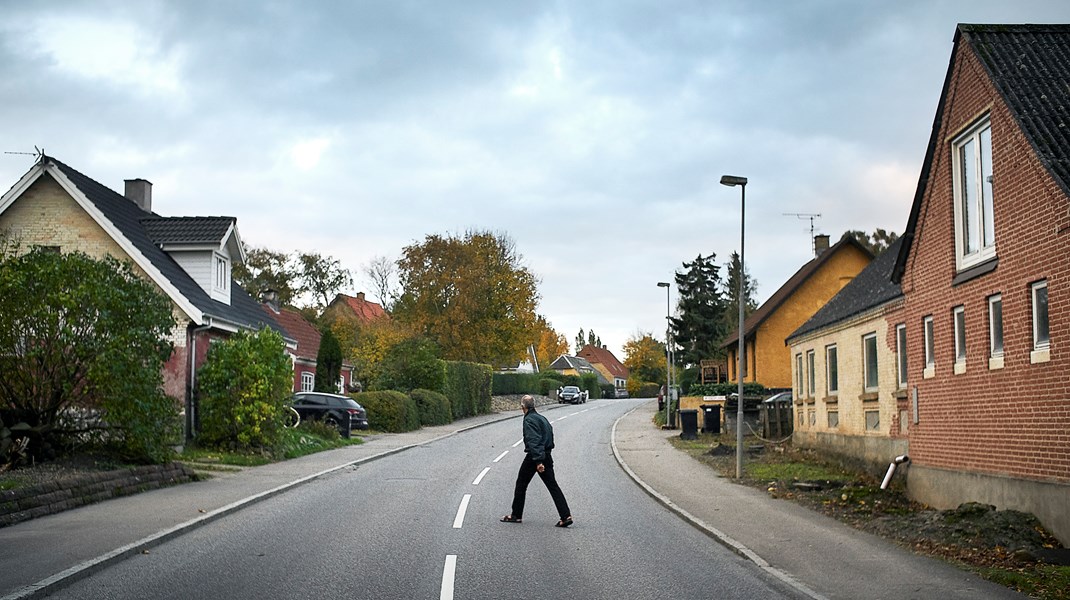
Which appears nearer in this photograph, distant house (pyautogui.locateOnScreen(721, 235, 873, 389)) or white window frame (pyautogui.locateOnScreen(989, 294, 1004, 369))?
white window frame (pyautogui.locateOnScreen(989, 294, 1004, 369))

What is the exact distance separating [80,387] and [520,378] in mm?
56640

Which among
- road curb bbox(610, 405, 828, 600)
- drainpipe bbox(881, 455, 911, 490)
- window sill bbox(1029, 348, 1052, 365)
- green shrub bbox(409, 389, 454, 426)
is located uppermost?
window sill bbox(1029, 348, 1052, 365)

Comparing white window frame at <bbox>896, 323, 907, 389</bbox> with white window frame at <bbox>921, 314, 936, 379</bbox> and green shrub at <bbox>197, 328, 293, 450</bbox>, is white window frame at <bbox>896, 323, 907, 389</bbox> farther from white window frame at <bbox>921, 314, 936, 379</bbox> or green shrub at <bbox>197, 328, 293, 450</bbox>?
green shrub at <bbox>197, 328, 293, 450</bbox>

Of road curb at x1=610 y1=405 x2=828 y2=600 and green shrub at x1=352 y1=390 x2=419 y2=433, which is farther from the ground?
green shrub at x1=352 y1=390 x2=419 y2=433

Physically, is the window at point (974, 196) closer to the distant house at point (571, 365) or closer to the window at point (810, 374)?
the window at point (810, 374)

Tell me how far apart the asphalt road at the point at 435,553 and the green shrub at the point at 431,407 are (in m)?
24.5

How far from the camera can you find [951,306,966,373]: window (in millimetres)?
15672

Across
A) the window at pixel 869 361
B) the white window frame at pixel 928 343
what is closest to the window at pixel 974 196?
the white window frame at pixel 928 343

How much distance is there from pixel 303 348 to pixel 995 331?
4530cm

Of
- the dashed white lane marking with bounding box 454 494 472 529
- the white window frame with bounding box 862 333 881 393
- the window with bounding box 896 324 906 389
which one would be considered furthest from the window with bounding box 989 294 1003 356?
the dashed white lane marking with bounding box 454 494 472 529

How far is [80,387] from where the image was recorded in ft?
58.5

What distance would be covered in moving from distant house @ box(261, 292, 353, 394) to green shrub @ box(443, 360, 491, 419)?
5487 millimetres

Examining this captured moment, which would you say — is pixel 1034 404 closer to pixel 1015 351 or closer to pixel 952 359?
pixel 1015 351

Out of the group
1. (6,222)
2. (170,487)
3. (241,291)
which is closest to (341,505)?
(170,487)
